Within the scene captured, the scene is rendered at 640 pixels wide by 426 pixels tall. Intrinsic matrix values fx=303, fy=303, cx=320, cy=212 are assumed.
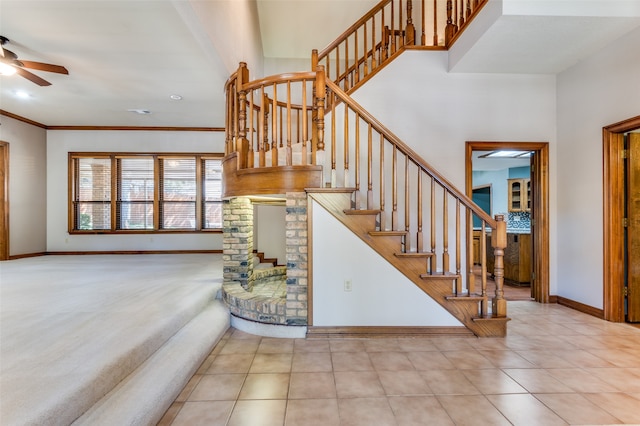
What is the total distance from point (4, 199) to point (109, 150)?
1850 mm

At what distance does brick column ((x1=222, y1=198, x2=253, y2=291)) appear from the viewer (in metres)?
3.57

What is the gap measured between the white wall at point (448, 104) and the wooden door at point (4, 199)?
247 inches

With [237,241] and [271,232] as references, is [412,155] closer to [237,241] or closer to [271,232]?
[237,241]

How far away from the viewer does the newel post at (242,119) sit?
3039 millimetres

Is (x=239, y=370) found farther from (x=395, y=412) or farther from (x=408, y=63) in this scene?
(x=408, y=63)

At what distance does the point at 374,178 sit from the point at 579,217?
249cm

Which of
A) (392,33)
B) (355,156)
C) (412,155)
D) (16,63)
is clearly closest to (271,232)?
(355,156)

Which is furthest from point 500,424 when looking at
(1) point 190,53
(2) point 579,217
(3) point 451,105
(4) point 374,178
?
(1) point 190,53

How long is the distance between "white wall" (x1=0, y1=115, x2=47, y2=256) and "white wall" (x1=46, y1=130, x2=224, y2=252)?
4.8 inches

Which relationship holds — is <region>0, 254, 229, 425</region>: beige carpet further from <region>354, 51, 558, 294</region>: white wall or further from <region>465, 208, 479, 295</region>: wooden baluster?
<region>354, 51, 558, 294</region>: white wall

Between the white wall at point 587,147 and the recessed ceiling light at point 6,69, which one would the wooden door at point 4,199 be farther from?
the white wall at point 587,147

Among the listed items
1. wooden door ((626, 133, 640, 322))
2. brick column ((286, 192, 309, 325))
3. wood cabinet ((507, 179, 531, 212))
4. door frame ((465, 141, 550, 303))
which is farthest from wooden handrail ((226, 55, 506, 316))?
wood cabinet ((507, 179, 531, 212))

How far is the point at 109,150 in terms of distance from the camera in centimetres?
627

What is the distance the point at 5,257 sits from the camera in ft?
17.6
